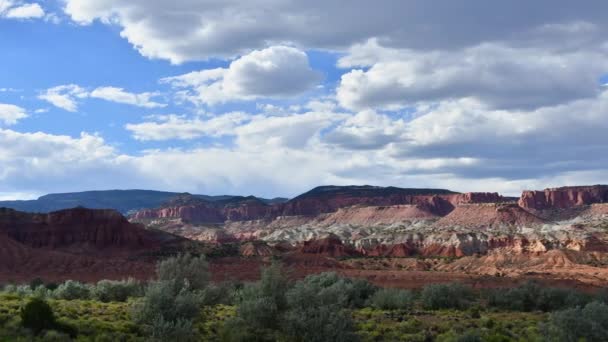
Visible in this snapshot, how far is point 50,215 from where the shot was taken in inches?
4906

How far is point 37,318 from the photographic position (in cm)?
2453

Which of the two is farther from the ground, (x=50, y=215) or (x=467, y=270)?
(x=50, y=215)

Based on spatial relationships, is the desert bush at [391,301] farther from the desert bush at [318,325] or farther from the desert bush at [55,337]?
the desert bush at [55,337]

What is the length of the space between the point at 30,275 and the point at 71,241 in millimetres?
36337

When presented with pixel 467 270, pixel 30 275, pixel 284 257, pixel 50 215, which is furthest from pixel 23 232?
pixel 467 270

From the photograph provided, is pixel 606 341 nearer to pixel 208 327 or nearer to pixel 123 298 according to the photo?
pixel 208 327

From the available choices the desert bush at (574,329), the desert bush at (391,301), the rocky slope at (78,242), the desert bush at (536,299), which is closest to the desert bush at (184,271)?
A: the desert bush at (391,301)

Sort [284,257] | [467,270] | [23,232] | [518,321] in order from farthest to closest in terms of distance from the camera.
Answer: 1. [23,232]
2. [284,257]
3. [467,270]
4. [518,321]

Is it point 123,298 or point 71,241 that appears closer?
point 123,298

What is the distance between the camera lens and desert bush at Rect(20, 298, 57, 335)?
79.8 feet

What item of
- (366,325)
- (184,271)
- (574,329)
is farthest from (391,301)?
(574,329)

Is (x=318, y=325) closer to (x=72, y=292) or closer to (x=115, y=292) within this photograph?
(x=115, y=292)

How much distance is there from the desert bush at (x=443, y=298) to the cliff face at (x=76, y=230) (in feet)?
Answer: 272

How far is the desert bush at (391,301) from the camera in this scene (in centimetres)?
4606
